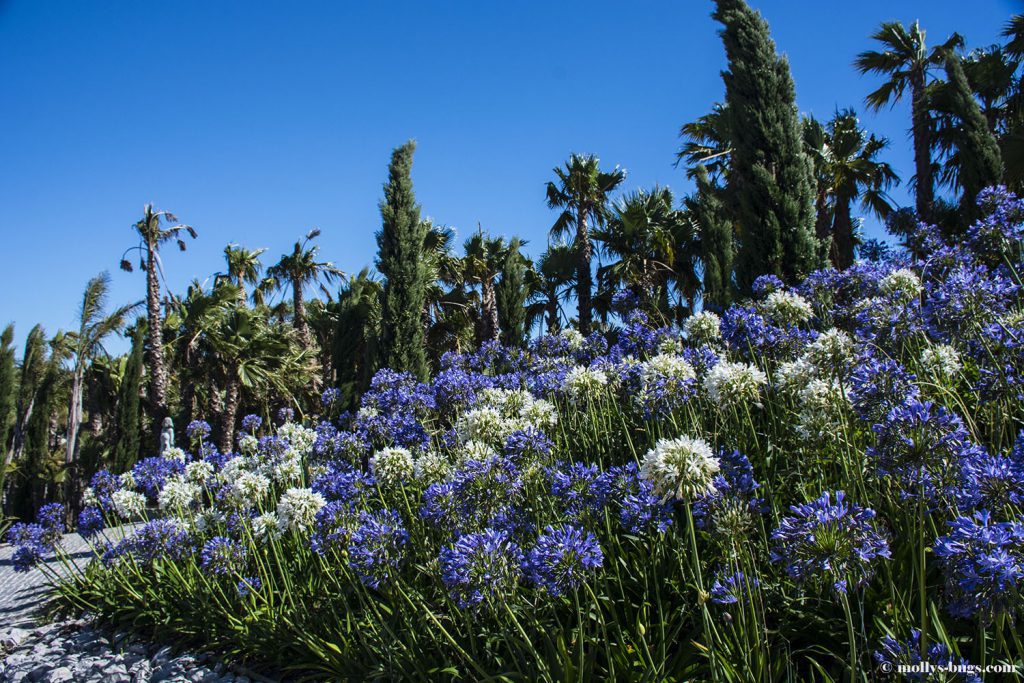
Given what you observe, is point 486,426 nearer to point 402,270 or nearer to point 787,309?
point 787,309

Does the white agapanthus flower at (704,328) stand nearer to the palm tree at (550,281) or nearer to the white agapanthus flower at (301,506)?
the white agapanthus flower at (301,506)

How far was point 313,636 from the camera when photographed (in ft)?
13.1

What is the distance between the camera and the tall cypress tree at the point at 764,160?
34.4 feet

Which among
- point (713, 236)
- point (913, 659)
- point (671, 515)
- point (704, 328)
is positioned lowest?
point (913, 659)

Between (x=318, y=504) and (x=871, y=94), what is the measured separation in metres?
20.2

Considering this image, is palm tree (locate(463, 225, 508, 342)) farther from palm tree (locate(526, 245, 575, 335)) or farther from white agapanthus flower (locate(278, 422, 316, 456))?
white agapanthus flower (locate(278, 422, 316, 456))

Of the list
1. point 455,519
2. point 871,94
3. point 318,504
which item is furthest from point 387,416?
point 871,94

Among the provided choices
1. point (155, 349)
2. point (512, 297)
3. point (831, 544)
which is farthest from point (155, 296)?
point (831, 544)

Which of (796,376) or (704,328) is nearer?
(796,376)

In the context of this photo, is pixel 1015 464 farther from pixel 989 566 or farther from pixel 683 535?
pixel 683 535

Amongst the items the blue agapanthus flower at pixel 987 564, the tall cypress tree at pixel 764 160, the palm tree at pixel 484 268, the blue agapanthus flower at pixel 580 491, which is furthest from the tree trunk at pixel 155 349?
the blue agapanthus flower at pixel 987 564

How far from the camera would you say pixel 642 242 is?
18875mm

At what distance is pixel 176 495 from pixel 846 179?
18.8m

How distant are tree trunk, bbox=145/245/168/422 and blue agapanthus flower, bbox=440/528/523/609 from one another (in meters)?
19.3
